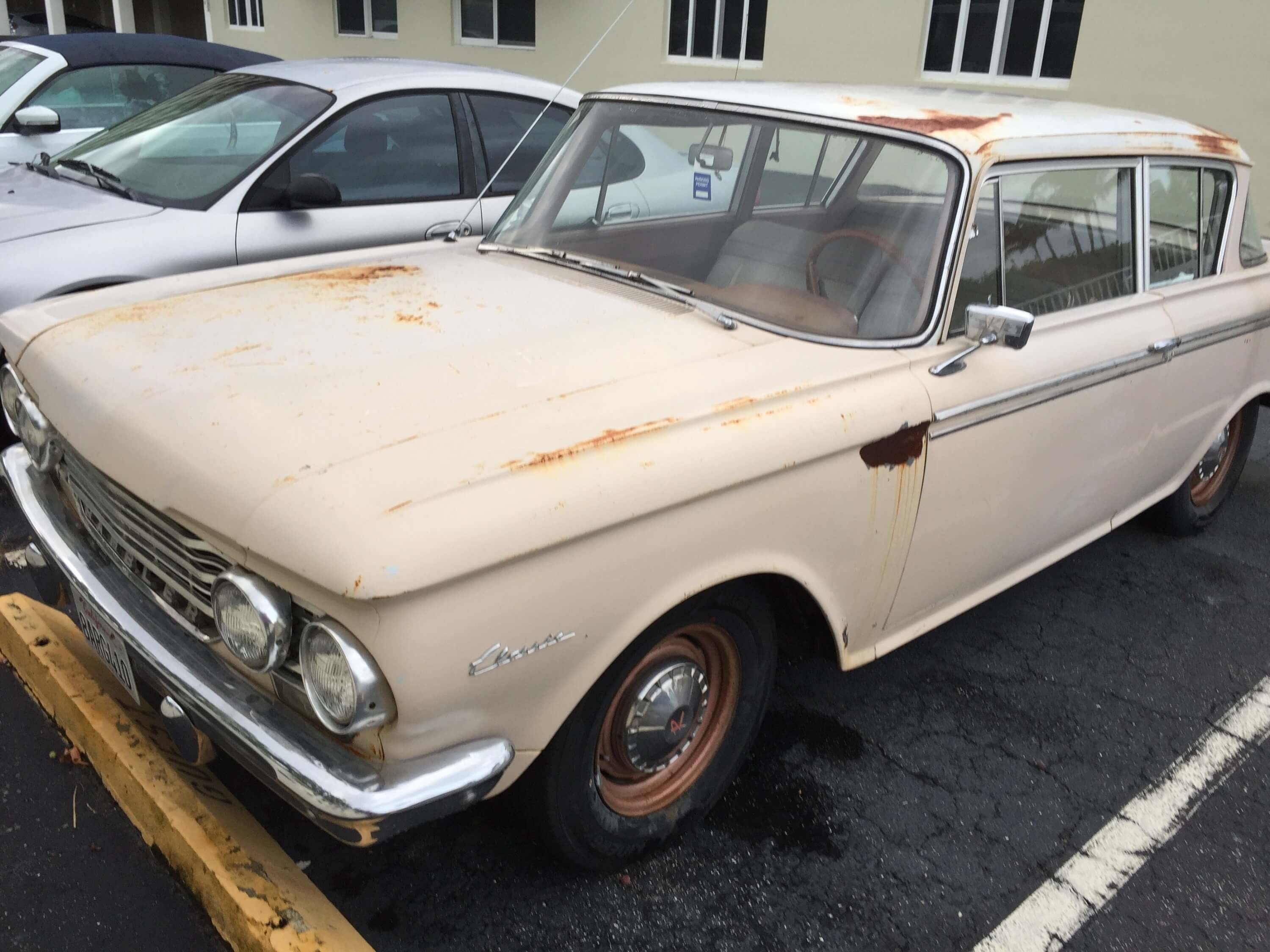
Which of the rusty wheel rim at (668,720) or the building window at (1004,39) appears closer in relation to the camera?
the rusty wheel rim at (668,720)

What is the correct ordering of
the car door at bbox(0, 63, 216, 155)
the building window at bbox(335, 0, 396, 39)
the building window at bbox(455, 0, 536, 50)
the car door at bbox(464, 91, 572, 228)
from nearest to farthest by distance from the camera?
the car door at bbox(464, 91, 572, 228) → the car door at bbox(0, 63, 216, 155) → the building window at bbox(455, 0, 536, 50) → the building window at bbox(335, 0, 396, 39)

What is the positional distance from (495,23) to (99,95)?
8617 millimetres

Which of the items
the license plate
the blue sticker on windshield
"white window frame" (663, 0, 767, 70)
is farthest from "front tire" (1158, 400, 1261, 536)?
"white window frame" (663, 0, 767, 70)

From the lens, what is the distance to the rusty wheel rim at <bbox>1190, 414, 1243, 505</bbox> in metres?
4.30

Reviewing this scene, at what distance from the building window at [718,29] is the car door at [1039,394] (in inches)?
328

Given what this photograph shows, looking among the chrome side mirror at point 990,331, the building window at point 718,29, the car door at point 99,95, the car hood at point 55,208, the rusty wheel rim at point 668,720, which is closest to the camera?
the rusty wheel rim at point 668,720

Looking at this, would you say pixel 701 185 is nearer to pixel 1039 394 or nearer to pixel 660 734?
pixel 1039 394

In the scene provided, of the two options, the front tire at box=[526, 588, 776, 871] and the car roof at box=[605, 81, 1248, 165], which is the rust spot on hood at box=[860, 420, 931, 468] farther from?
the car roof at box=[605, 81, 1248, 165]

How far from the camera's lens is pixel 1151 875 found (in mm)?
2662

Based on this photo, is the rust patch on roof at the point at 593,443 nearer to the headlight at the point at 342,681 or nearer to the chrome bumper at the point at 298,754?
the headlight at the point at 342,681

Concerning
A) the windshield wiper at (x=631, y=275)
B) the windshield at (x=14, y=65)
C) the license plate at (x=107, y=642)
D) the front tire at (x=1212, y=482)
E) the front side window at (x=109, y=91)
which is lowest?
the front tire at (x=1212, y=482)

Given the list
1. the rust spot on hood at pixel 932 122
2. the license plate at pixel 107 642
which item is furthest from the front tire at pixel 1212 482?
the license plate at pixel 107 642

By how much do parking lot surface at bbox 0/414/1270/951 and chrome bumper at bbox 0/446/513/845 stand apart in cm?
43

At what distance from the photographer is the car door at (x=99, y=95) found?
610 cm
